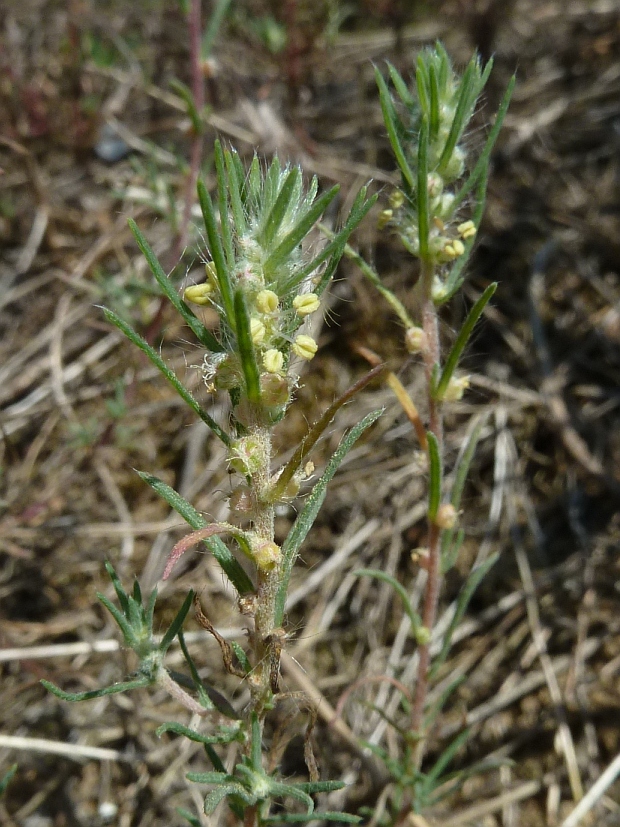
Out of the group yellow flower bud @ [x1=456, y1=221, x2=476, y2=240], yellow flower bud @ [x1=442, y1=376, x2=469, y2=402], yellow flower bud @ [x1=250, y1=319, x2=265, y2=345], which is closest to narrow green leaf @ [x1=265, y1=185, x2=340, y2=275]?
yellow flower bud @ [x1=250, y1=319, x2=265, y2=345]

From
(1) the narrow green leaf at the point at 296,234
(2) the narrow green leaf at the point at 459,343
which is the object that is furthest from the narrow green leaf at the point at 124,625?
(2) the narrow green leaf at the point at 459,343

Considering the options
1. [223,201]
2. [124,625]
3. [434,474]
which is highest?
[223,201]

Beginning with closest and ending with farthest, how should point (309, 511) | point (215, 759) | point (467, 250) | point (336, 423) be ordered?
point (309, 511)
point (215, 759)
point (467, 250)
point (336, 423)

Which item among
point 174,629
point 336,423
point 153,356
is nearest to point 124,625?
point 174,629

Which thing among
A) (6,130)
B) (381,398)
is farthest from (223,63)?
(381,398)

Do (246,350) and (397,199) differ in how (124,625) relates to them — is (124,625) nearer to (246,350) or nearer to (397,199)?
(246,350)

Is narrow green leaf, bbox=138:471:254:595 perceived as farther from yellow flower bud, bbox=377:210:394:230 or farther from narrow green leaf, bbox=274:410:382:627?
yellow flower bud, bbox=377:210:394:230
